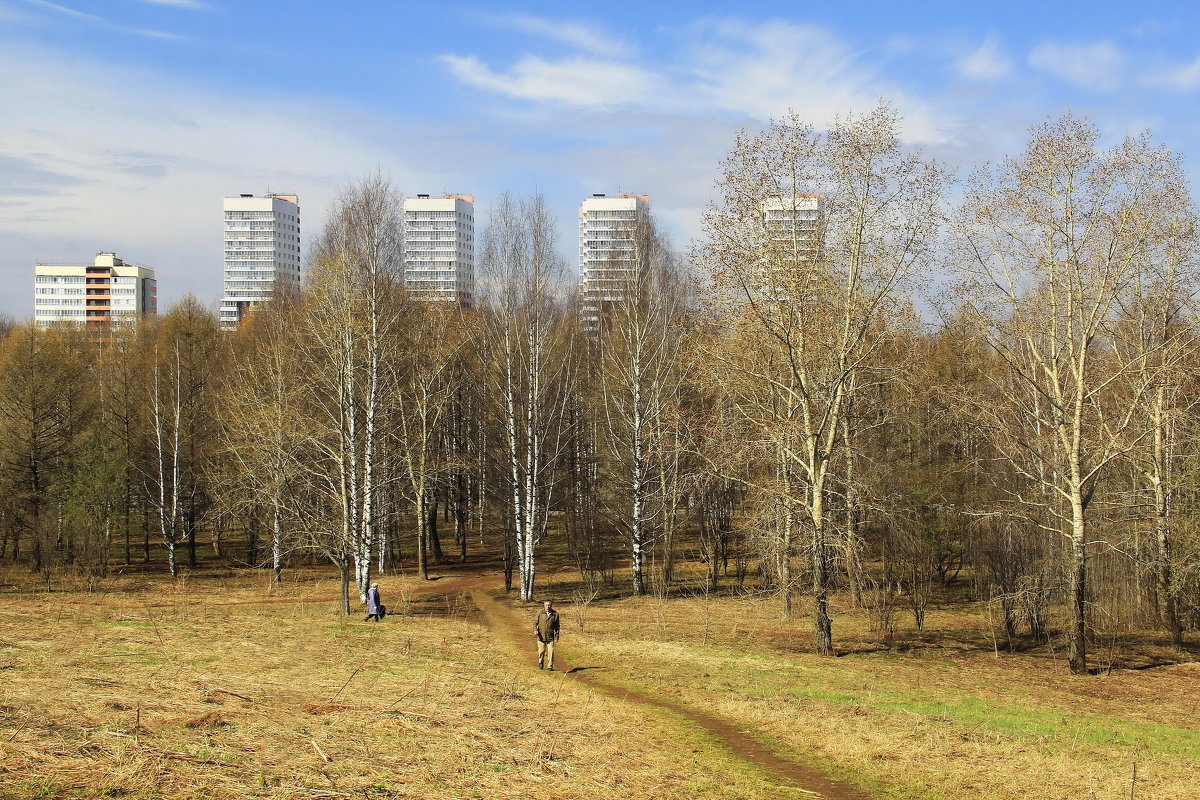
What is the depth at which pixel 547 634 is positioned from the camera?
16.9 meters

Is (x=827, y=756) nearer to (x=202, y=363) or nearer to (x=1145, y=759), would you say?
(x=1145, y=759)

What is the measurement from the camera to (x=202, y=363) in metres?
44.2

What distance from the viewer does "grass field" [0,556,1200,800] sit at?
28.1 feet

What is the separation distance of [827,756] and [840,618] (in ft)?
57.5

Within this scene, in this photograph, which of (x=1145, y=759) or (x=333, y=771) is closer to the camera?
(x=333, y=771)

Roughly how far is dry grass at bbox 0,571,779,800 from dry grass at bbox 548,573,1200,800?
1.69 meters

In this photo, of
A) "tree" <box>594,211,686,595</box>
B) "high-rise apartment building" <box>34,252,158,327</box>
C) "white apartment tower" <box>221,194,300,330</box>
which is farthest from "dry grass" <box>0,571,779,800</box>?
"high-rise apartment building" <box>34,252,158,327</box>

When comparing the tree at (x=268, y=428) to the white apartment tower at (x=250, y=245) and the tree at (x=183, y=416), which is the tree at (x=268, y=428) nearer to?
the tree at (x=183, y=416)

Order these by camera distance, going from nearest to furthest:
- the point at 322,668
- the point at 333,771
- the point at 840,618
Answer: the point at 333,771 < the point at 322,668 < the point at 840,618

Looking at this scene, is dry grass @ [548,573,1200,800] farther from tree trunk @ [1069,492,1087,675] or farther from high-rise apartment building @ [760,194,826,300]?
high-rise apartment building @ [760,194,826,300]

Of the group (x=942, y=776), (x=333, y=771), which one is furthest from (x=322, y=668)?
(x=942, y=776)

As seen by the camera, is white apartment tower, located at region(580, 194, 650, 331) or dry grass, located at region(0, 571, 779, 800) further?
white apartment tower, located at region(580, 194, 650, 331)

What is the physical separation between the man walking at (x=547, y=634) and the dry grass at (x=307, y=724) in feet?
1.62

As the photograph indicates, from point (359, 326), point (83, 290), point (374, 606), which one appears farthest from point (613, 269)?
point (83, 290)
